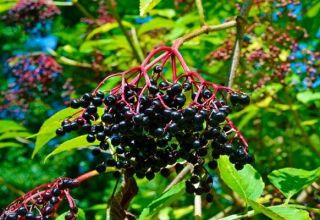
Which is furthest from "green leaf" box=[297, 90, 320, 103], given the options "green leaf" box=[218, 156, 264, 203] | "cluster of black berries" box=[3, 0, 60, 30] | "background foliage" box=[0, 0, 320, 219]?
"cluster of black berries" box=[3, 0, 60, 30]

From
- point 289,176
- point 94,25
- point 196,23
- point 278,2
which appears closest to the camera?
point 289,176

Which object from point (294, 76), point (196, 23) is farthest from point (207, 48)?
point (294, 76)

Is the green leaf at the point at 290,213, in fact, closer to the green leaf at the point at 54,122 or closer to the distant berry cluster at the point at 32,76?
the green leaf at the point at 54,122

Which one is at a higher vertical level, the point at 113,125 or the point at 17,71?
the point at 113,125

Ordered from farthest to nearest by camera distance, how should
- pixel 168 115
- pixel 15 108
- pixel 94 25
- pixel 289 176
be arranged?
pixel 15 108
pixel 94 25
pixel 289 176
pixel 168 115

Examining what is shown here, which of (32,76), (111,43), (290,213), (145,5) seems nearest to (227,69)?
(145,5)

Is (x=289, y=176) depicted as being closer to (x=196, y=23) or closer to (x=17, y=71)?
(x=196, y=23)
